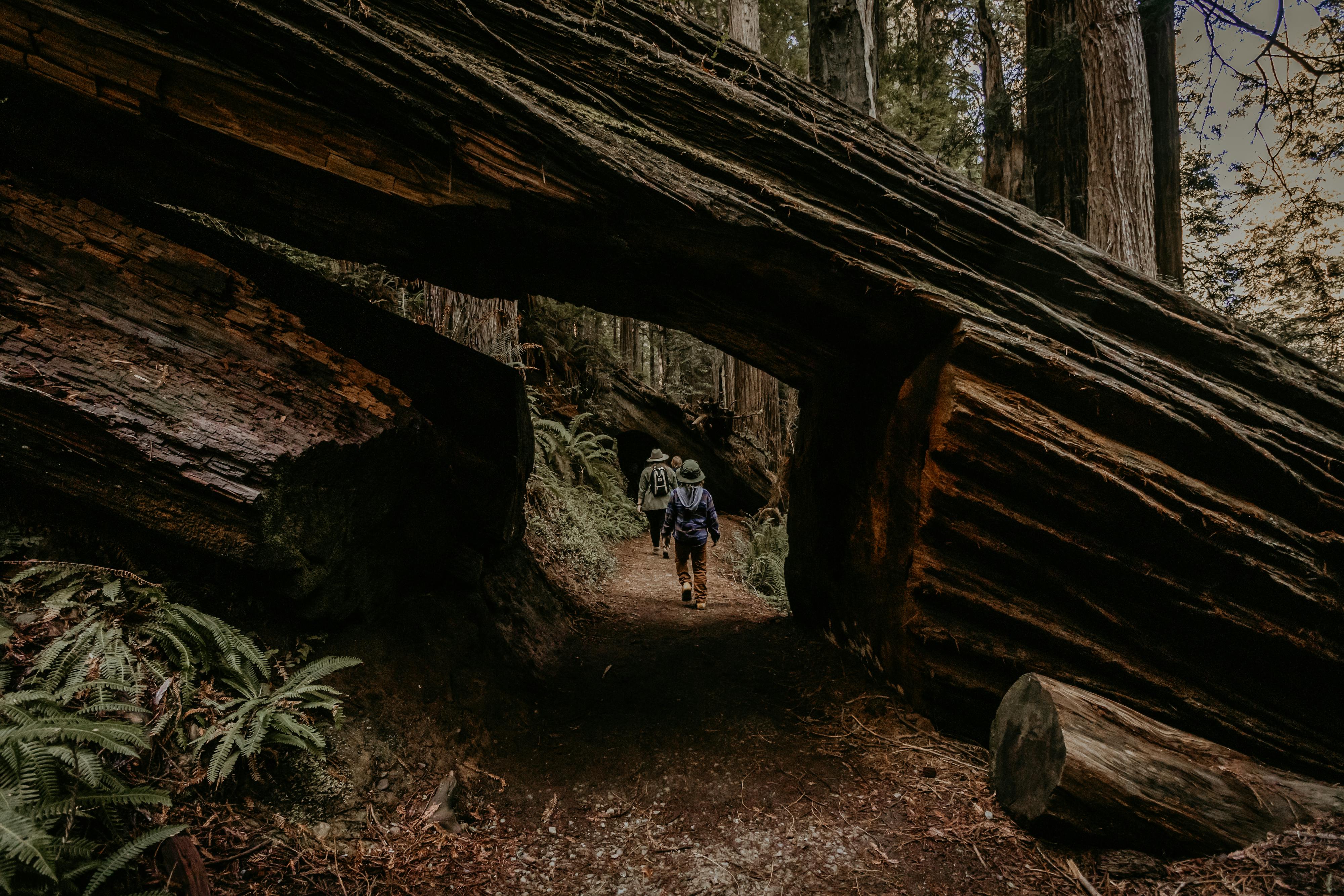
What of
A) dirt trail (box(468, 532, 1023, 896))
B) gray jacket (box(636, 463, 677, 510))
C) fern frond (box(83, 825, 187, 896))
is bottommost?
dirt trail (box(468, 532, 1023, 896))

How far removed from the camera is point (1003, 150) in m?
8.54

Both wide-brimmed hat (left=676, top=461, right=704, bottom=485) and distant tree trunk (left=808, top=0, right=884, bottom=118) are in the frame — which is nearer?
distant tree trunk (left=808, top=0, right=884, bottom=118)

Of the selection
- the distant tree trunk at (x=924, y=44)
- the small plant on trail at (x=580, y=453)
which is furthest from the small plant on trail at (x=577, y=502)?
the distant tree trunk at (x=924, y=44)

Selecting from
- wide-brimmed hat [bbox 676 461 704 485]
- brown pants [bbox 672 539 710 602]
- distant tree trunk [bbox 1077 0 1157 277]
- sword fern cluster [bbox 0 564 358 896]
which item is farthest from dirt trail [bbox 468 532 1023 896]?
distant tree trunk [bbox 1077 0 1157 277]

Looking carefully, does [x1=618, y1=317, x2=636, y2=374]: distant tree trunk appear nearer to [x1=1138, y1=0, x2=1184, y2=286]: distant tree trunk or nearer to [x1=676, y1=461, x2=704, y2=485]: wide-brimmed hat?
[x1=676, y1=461, x2=704, y2=485]: wide-brimmed hat

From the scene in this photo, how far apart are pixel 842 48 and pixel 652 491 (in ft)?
25.6

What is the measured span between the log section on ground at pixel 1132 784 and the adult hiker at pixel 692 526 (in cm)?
466

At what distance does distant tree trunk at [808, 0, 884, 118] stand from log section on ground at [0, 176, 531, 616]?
258 inches

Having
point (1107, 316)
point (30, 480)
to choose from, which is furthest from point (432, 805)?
point (1107, 316)

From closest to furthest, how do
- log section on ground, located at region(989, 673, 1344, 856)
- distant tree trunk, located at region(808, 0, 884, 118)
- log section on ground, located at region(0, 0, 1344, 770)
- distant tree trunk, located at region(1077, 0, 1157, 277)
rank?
1. log section on ground, located at region(989, 673, 1344, 856)
2. log section on ground, located at region(0, 0, 1344, 770)
3. distant tree trunk, located at region(1077, 0, 1157, 277)
4. distant tree trunk, located at region(808, 0, 884, 118)

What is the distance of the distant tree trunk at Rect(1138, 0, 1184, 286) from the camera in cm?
686

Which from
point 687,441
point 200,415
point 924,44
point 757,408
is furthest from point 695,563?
point 924,44

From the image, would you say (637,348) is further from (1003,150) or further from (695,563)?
(695,563)

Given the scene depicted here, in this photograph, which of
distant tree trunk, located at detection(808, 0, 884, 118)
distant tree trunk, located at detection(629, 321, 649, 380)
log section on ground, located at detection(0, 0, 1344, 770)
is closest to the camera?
log section on ground, located at detection(0, 0, 1344, 770)
